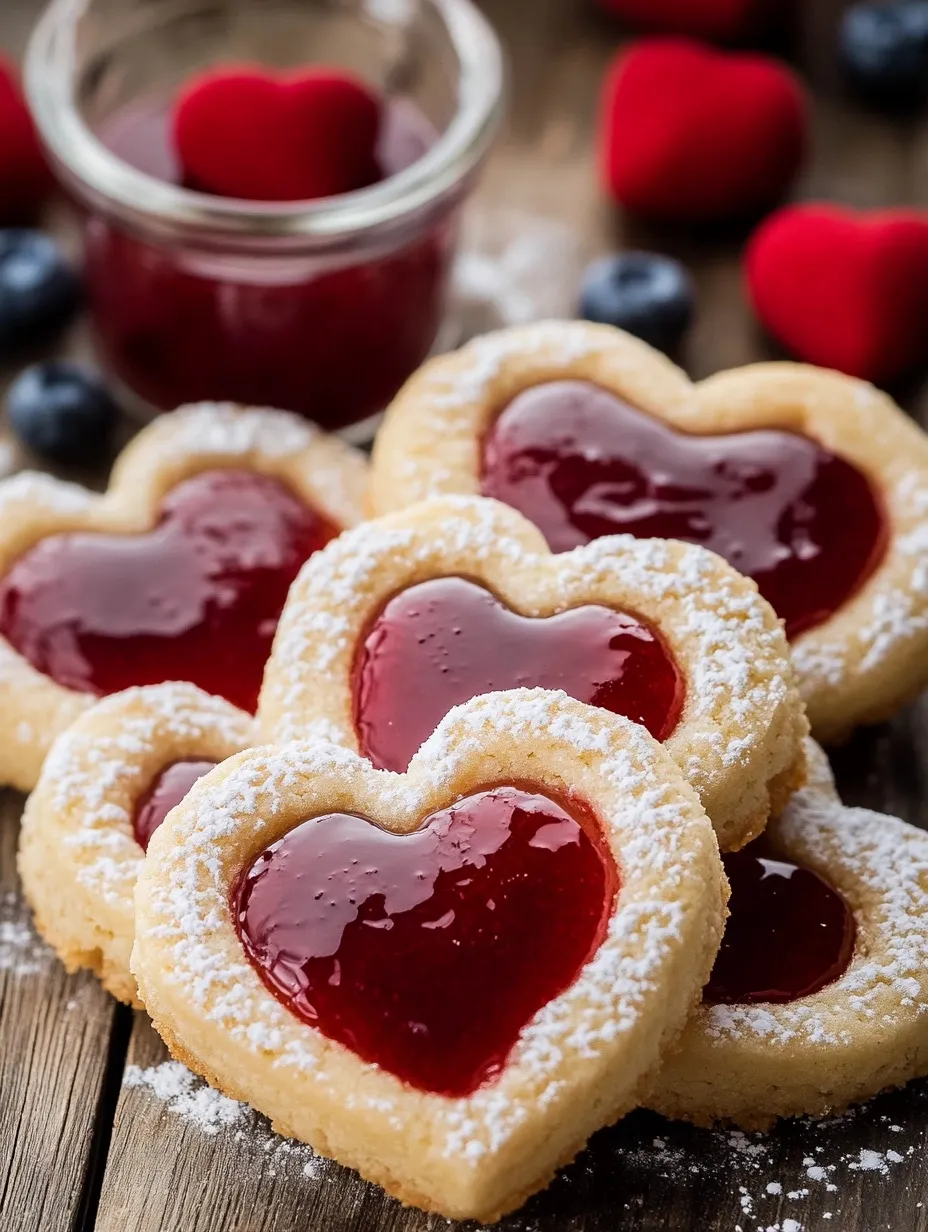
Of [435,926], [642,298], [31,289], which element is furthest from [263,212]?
[435,926]

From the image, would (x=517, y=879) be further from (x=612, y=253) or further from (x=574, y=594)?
(x=612, y=253)

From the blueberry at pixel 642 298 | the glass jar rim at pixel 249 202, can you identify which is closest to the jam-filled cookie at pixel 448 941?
the glass jar rim at pixel 249 202

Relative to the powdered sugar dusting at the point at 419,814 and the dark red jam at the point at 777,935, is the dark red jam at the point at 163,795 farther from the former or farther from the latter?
the dark red jam at the point at 777,935

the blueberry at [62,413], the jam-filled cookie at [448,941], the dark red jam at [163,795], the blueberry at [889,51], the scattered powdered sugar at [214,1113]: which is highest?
the blueberry at [889,51]

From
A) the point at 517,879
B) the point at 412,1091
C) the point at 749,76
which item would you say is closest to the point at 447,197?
the point at 749,76

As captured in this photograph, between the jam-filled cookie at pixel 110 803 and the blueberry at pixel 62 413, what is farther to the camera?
the blueberry at pixel 62 413

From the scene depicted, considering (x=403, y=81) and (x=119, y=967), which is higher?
(x=403, y=81)

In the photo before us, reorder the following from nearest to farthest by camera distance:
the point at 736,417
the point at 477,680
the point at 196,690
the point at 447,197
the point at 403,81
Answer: the point at 477,680 < the point at 196,690 < the point at 736,417 < the point at 447,197 < the point at 403,81

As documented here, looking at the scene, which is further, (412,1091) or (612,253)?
(612,253)
